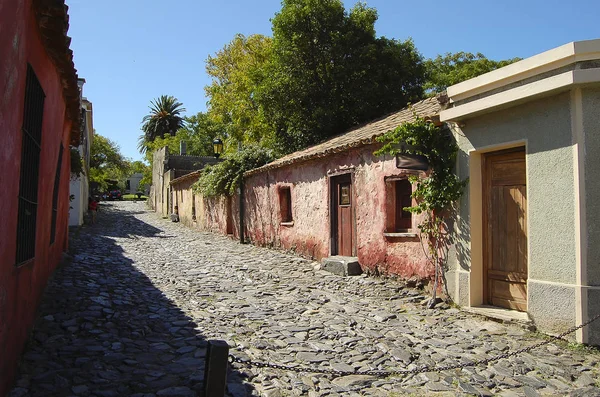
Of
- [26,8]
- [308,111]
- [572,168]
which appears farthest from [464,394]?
[308,111]

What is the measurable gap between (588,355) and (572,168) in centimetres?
216

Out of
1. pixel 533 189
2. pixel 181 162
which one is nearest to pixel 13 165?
pixel 533 189

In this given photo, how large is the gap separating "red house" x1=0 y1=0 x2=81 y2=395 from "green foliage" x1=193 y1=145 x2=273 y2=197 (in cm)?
1040

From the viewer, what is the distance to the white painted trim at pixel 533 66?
548 cm

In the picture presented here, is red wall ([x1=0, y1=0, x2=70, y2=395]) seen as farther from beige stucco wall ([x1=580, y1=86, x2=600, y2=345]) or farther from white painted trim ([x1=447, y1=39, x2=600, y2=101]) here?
beige stucco wall ([x1=580, y1=86, x2=600, y2=345])

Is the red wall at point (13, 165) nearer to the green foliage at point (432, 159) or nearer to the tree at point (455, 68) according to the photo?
the green foliage at point (432, 159)

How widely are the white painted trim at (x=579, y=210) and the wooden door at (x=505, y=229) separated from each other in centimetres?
97

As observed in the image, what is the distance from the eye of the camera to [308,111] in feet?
A: 52.9

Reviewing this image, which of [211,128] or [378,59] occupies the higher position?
[211,128]

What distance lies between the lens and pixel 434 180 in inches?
298

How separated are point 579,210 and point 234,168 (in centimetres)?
1332

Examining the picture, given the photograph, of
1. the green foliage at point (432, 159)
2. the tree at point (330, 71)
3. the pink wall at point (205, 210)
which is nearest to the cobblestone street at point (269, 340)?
the green foliage at point (432, 159)

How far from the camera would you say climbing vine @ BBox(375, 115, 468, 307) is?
7.46 metres

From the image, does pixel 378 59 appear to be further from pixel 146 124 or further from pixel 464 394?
pixel 146 124
